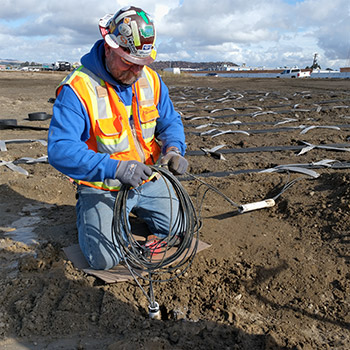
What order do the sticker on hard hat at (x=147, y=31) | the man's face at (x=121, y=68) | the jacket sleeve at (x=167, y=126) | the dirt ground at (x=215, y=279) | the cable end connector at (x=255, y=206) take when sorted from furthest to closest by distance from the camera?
1. the cable end connector at (x=255, y=206)
2. the jacket sleeve at (x=167, y=126)
3. the man's face at (x=121, y=68)
4. the sticker on hard hat at (x=147, y=31)
5. the dirt ground at (x=215, y=279)

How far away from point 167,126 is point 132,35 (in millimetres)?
892

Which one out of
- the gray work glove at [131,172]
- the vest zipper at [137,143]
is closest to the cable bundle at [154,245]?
the gray work glove at [131,172]

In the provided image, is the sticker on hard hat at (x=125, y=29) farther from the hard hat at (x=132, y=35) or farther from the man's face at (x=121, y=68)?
the man's face at (x=121, y=68)

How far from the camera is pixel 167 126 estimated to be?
3055mm

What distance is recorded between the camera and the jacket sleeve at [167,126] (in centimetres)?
298

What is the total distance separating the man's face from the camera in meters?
2.48

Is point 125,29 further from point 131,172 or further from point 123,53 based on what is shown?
point 131,172

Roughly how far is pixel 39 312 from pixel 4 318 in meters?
0.21

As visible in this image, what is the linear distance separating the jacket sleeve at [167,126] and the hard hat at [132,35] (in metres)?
0.57

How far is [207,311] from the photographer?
2387 mm

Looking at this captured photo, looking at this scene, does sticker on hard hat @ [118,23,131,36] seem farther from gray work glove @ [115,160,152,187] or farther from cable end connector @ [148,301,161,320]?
cable end connector @ [148,301,161,320]

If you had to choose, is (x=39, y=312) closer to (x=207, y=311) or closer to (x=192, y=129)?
(x=207, y=311)

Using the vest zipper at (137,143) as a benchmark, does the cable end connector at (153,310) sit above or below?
below

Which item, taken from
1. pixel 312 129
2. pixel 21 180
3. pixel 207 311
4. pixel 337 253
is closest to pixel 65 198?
pixel 21 180
